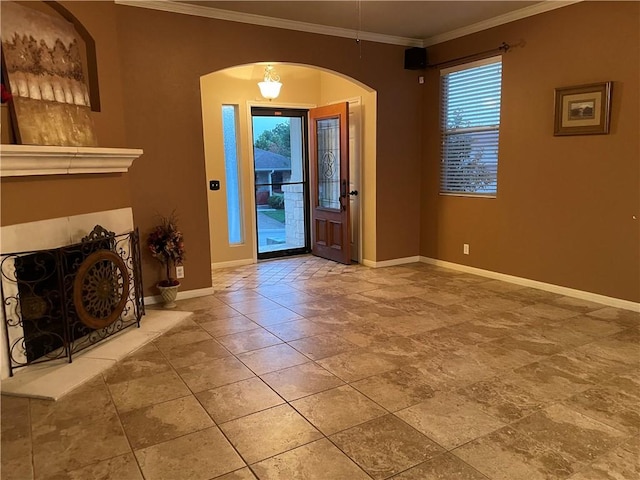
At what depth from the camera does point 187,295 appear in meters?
4.61

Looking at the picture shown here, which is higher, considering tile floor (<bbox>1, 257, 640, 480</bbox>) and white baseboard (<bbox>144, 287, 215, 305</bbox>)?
white baseboard (<bbox>144, 287, 215, 305</bbox>)

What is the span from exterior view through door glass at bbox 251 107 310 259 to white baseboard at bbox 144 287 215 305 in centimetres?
188

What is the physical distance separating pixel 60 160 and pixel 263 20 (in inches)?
102

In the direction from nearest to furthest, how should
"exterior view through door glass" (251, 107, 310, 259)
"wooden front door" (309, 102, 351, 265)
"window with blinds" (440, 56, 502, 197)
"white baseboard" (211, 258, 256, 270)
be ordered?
"window with blinds" (440, 56, 502, 197)
"wooden front door" (309, 102, 351, 265)
"white baseboard" (211, 258, 256, 270)
"exterior view through door glass" (251, 107, 310, 259)

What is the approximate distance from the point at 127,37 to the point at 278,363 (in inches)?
122

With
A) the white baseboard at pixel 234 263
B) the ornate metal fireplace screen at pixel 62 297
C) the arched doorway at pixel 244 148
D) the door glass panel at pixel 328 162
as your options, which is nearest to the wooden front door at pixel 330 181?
the door glass panel at pixel 328 162

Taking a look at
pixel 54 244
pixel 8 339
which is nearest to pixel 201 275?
pixel 54 244

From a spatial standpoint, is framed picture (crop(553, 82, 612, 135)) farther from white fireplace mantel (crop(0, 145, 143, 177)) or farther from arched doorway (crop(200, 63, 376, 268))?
white fireplace mantel (crop(0, 145, 143, 177))

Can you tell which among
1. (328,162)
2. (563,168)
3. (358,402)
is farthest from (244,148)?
(358,402)

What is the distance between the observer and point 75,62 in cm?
331

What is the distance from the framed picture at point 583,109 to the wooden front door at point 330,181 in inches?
94.4

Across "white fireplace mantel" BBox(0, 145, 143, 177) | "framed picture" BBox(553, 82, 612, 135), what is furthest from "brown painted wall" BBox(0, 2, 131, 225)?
"framed picture" BBox(553, 82, 612, 135)

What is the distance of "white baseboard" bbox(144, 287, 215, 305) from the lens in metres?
4.41

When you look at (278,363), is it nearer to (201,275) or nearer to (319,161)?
(201,275)
